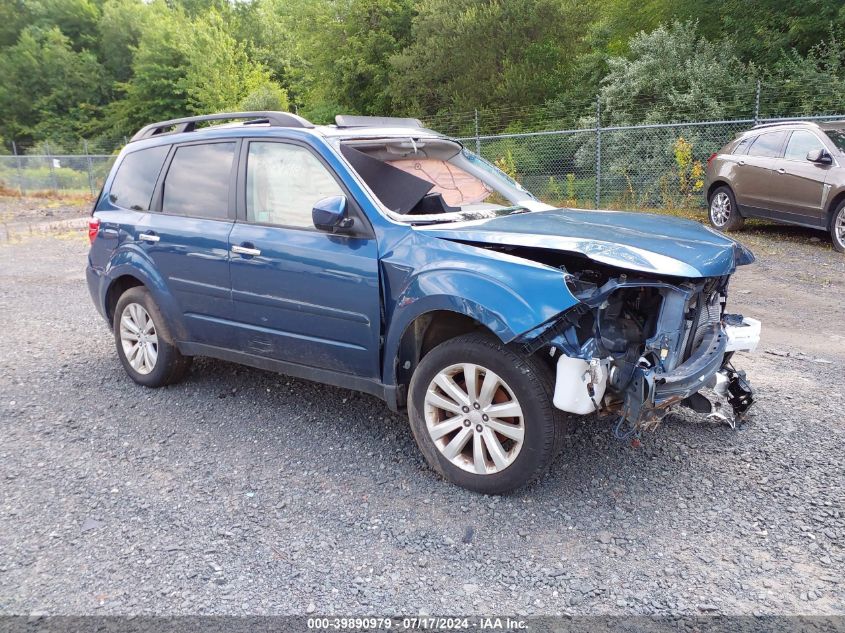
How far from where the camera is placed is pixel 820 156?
9633 mm

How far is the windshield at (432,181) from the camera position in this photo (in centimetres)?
411

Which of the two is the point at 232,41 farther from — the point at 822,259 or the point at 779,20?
the point at 822,259

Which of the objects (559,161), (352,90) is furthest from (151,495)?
(352,90)

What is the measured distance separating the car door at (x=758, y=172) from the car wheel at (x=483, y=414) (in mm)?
8833

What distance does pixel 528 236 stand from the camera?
3.52 m

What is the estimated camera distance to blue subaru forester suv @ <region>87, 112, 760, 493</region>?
128 inches

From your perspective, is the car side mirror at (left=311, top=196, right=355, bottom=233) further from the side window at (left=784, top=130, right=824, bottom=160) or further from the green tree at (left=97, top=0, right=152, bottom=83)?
the green tree at (left=97, top=0, right=152, bottom=83)

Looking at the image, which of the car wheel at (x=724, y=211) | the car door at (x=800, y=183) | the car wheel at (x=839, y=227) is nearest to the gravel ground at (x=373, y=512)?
the car wheel at (x=839, y=227)

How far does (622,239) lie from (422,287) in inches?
42.3

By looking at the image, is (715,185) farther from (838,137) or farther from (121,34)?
(121,34)

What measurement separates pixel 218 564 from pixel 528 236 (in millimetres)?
2150

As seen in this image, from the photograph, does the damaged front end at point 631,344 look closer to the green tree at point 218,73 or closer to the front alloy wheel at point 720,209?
the front alloy wheel at point 720,209

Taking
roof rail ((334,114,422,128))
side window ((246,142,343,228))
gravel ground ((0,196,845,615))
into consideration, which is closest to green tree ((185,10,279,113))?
roof rail ((334,114,422,128))

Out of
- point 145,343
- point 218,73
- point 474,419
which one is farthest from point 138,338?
point 218,73
